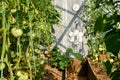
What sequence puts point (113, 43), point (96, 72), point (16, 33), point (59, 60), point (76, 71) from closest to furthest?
point (16, 33)
point (113, 43)
point (96, 72)
point (76, 71)
point (59, 60)

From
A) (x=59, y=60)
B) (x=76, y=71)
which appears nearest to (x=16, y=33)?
(x=76, y=71)

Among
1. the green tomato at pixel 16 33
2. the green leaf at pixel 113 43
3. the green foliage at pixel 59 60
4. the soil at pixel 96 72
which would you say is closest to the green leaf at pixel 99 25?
the green leaf at pixel 113 43

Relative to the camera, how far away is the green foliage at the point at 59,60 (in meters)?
6.34

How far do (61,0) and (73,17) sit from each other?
0.39 m

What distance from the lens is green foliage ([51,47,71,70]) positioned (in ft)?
20.8

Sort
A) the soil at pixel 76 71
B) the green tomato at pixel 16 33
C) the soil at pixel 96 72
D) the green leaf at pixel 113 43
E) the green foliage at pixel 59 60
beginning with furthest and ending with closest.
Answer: the green foliage at pixel 59 60 < the soil at pixel 76 71 < the soil at pixel 96 72 < the green leaf at pixel 113 43 < the green tomato at pixel 16 33

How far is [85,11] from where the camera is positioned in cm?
671

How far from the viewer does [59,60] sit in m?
6.44

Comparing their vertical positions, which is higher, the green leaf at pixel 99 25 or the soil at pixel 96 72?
the green leaf at pixel 99 25

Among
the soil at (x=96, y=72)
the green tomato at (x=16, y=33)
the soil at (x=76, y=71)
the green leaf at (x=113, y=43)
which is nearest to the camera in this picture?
the green tomato at (x=16, y=33)

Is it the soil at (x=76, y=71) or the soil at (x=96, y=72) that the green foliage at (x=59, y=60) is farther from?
the soil at (x=96, y=72)

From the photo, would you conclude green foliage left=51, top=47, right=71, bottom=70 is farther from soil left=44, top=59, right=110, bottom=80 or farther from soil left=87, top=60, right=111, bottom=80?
soil left=87, top=60, right=111, bottom=80

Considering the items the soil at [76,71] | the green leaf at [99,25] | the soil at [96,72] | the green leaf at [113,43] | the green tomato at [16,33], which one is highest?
the green tomato at [16,33]

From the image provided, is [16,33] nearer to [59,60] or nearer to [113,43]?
[113,43]
